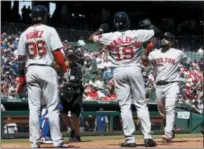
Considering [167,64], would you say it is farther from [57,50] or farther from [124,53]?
[57,50]

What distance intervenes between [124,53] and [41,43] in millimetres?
1410

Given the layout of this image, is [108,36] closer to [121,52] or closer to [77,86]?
[121,52]

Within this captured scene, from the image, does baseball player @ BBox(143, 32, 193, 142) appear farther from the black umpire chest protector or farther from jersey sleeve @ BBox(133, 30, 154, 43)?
jersey sleeve @ BBox(133, 30, 154, 43)

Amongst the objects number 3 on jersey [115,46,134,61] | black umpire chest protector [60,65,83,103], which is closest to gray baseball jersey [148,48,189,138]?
black umpire chest protector [60,65,83,103]

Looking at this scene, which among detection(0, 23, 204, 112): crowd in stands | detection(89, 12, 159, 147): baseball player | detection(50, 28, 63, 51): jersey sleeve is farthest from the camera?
detection(0, 23, 204, 112): crowd in stands

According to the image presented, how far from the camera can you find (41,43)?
7629 millimetres

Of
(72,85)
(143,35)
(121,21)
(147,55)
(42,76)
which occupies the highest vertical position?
(121,21)

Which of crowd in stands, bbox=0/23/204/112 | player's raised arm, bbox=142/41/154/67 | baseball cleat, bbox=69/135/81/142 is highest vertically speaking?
player's raised arm, bbox=142/41/154/67

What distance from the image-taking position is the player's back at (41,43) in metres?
7.60

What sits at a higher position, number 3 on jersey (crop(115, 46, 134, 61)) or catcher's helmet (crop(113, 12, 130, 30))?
catcher's helmet (crop(113, 12, 130, 30))

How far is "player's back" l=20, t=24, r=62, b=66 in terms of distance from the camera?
299 inches

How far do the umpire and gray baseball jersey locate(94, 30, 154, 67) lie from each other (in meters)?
1.96

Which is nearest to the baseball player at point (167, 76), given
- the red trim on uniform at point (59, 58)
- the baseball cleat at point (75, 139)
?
the baseball cleat at point (75, 139)

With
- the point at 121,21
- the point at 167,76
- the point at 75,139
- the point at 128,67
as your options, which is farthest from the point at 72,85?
the point at 121,21
